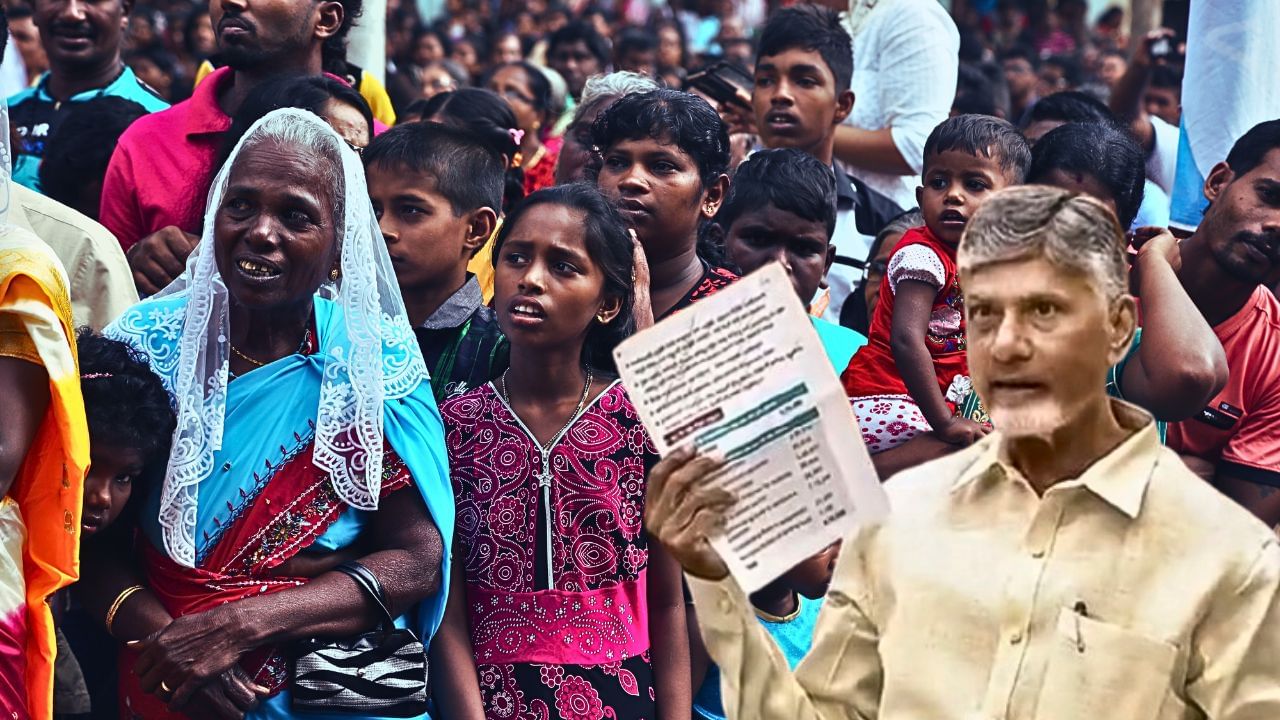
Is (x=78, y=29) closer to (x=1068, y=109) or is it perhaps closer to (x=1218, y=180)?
(x=1068, y=109)

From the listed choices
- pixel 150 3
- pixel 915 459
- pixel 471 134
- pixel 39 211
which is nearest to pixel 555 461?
pixel 915 459

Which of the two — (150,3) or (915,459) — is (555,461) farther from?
(150,3)

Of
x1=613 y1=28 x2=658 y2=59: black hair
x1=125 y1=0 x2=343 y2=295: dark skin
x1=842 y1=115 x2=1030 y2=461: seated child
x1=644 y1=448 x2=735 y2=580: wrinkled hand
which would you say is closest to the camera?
x1=644 y1=448 x2=735 y2=580: wrinkled hand

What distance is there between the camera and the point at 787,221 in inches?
199

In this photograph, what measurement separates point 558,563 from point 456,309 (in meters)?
0.97

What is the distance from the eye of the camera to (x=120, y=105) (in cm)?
598

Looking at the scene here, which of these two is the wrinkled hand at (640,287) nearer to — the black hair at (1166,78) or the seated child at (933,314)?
the seated child at (933,314)

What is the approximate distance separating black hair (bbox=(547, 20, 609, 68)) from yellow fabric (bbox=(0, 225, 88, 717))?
8.12 meters

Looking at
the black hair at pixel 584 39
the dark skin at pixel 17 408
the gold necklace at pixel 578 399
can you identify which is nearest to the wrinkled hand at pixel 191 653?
the dark skin at pixel 17 408

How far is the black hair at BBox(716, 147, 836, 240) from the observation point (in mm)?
5051

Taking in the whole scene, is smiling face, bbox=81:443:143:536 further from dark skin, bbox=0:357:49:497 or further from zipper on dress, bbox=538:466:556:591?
zipper on dress, bbox=538:466:556:591

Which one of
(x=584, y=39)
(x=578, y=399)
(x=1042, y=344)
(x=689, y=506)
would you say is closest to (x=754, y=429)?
(x=689, y=506)

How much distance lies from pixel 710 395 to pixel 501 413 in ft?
5.84

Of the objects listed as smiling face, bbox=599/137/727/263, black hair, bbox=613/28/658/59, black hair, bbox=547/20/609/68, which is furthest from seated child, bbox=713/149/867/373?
black hair, bbox=547/20/609/68
